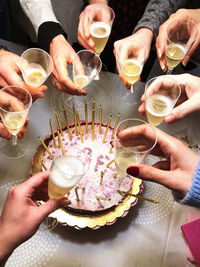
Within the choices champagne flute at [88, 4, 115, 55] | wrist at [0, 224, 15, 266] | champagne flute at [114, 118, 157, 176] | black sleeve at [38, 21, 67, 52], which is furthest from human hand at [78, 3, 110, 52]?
wrist at [0, 224, 15, 266]

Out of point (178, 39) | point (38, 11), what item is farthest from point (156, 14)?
point (38, 11)

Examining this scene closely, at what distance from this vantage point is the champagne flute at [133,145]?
0.89m

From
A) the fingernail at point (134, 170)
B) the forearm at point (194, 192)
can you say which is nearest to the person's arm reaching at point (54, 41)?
the fingernail at point (134, 170)

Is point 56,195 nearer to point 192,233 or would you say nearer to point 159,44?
point 192,233

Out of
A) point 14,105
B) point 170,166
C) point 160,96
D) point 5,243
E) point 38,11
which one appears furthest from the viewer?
point 38,11

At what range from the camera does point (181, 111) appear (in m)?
1.03

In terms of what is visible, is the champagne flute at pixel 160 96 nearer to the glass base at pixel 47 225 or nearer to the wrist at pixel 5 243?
the glass base at pixel 47 225

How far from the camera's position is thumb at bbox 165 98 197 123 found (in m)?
1.02

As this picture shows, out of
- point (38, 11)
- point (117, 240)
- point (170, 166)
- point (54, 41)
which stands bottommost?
point (117, 240)

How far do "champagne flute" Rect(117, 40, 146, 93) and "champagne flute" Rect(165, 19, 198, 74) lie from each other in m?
0.13

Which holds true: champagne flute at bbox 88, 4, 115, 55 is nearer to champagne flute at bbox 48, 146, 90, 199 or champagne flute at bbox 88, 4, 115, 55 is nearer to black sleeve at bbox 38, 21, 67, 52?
black sleeve at bbox 38, 21, 67, 52

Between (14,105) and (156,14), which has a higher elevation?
(156,14)

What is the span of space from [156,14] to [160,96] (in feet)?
1.76

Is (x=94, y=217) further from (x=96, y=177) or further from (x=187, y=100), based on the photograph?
(x=187, y=100)
